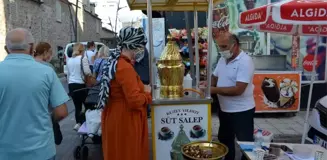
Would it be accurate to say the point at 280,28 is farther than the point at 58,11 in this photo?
No

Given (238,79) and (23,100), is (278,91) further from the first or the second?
(23,100)

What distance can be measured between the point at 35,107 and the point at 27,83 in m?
0.18

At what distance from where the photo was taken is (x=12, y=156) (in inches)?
90.3

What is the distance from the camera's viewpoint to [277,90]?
6.56m

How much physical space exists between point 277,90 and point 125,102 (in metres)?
4.44

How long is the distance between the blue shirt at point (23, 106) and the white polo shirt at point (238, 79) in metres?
1.79

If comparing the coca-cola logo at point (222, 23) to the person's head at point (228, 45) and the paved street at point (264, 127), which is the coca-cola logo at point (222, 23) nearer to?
the paved street at point (264, 127)

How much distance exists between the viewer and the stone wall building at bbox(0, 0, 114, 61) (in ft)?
55.1

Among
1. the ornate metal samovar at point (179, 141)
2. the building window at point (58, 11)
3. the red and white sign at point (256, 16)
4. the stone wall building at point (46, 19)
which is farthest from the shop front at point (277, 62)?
the building window at point (58, 11)

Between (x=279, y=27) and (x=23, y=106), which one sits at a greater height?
(x=279, y=27)

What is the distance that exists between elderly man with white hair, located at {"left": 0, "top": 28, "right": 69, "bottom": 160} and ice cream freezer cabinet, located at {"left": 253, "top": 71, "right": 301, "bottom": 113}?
4.93 m

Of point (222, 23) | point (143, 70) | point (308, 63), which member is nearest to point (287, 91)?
point (308, 63)

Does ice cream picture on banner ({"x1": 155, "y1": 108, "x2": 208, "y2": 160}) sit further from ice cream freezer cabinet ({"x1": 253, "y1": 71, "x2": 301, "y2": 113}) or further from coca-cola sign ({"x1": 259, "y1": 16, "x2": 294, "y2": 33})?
ice cream freezer cabinet ({"x1": 253, "y1": 71, "x2": 301, "y2": 113})

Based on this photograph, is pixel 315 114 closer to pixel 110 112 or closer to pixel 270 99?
pixel 110 112
